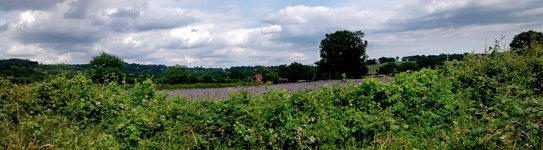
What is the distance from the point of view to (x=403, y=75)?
395 inches

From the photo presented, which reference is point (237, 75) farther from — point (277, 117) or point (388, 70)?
point (277, 117)

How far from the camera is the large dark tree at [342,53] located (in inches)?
1549

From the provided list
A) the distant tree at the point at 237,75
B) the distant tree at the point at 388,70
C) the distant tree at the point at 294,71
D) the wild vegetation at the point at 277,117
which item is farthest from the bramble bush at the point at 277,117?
the distant tree at the point at 294,71

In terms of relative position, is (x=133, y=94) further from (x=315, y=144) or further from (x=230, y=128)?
(x=315, y=144)

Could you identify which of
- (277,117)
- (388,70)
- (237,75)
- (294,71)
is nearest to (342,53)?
(294,71)

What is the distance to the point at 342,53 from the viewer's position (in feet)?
132

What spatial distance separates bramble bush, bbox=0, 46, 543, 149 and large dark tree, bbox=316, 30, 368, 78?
1144 inches

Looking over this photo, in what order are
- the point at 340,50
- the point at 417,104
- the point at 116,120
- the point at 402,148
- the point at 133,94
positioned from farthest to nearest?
1. the point at 340,50
2. the point at 133,94
3. the point at 417,104
4. the point at 116,120
5. the point at 402,148

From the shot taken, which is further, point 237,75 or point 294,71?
point 294,71

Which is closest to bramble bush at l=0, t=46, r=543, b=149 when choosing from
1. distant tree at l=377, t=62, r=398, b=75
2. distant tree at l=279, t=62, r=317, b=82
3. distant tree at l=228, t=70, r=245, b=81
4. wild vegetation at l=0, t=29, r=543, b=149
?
wild vegetation at l=0, t=29, r=543, b=149

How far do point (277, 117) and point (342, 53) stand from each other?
111 feet

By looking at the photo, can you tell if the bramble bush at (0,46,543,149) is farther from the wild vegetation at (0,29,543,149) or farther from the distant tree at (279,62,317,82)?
the distant tree at (279,62,317,82)

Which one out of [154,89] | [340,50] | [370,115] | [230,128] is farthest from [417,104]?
[340,50]

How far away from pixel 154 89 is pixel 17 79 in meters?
2.57
